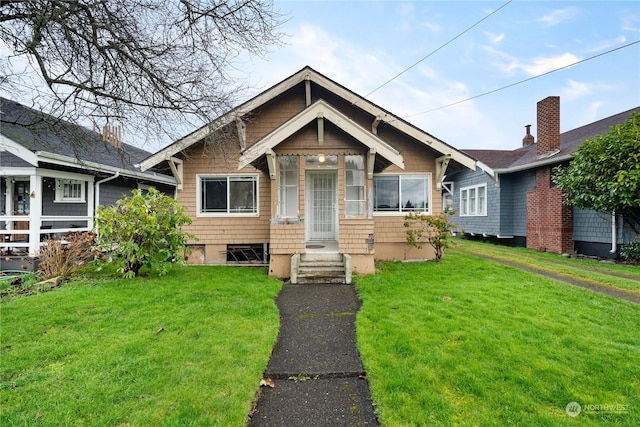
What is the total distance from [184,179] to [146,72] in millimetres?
6068

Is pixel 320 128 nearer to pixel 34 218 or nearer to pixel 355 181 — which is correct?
pixel 355 181

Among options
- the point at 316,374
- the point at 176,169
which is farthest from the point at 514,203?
the point at 316,374

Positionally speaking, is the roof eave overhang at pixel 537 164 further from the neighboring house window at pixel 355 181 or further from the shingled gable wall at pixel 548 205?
the neighboring house window at pixel 355 181

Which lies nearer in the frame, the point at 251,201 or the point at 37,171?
the point at 37,171

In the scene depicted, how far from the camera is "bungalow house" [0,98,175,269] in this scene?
884 cm

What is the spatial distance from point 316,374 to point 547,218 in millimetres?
13945

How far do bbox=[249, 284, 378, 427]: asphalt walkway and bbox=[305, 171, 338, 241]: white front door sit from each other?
15.1 feet

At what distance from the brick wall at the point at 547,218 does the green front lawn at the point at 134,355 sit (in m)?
12.8

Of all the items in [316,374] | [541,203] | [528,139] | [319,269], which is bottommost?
[316,374]

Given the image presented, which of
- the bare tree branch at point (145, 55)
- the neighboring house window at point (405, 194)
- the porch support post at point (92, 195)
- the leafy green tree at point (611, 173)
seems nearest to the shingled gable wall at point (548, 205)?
the leafy green tree at point (611, 173)

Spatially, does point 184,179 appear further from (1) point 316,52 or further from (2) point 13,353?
(2) point 13,353

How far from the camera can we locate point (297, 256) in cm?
793

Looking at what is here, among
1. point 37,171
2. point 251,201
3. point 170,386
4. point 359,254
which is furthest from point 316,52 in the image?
point 170,386

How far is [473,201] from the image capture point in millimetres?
Answer: 18344
